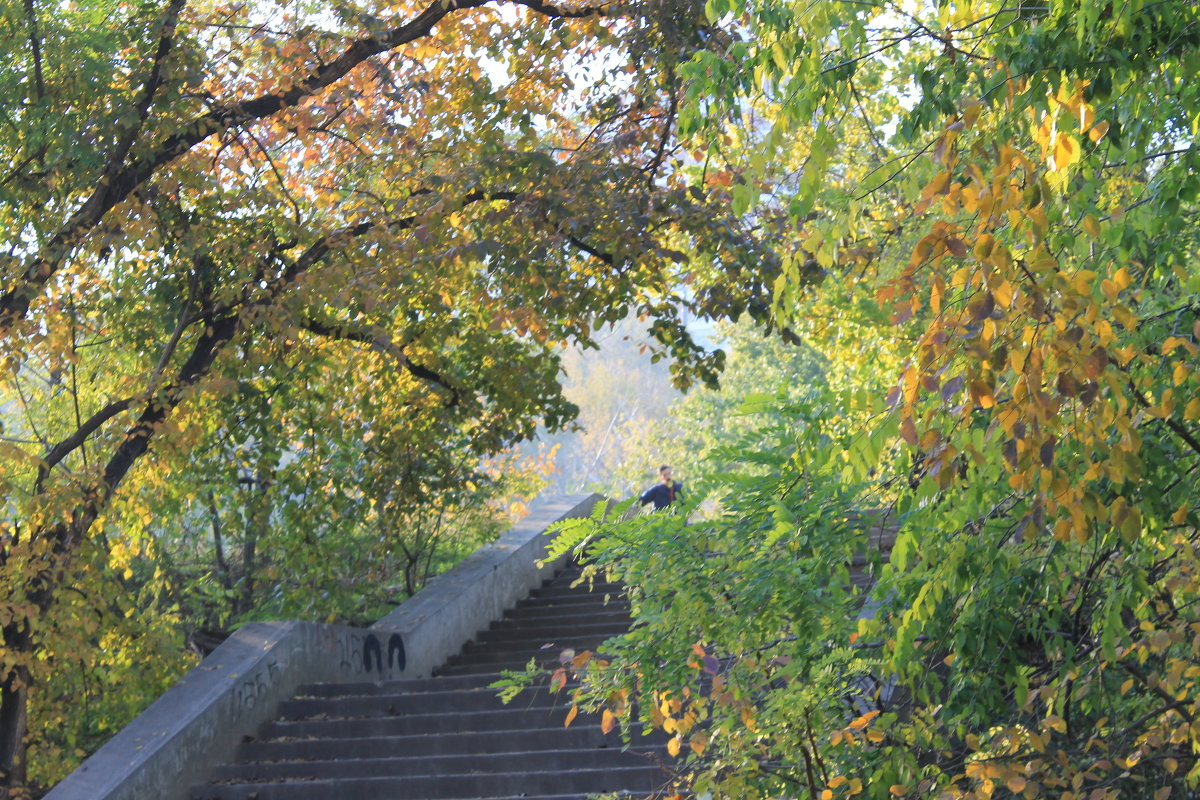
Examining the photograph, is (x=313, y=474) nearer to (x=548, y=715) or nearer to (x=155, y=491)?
(x=155, y=491)

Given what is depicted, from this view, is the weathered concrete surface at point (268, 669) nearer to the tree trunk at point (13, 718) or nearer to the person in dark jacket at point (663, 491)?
the tree trunk at point (13, 718)

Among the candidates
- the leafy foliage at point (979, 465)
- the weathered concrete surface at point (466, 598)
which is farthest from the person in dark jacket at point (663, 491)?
the leafy foliage at point (979, 465)

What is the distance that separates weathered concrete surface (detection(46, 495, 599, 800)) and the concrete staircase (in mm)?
223

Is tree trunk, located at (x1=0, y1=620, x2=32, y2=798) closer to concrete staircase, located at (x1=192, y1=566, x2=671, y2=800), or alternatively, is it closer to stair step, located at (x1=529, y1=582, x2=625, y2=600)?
concrete staircase, located at (x1=192, y1=566, x2=671, y2=800)

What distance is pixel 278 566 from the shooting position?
13.8m

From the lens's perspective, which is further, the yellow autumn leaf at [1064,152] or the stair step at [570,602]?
the stair step at [570,602]

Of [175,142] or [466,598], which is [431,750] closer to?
[466,598]

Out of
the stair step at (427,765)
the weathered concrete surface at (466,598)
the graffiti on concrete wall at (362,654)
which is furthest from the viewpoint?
the weathered concrete surface at (466,598)

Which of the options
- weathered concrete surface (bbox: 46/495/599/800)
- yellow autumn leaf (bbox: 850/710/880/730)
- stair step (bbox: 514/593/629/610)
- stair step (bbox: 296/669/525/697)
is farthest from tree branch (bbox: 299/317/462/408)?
yellow autumn leaf (bbox: 850/710/880/730)

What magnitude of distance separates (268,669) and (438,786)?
233cm

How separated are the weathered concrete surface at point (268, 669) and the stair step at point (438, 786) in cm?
47

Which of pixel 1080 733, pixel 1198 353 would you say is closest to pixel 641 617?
pixel 1080 733

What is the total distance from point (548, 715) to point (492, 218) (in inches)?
156

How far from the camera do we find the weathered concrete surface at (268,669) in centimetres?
845
